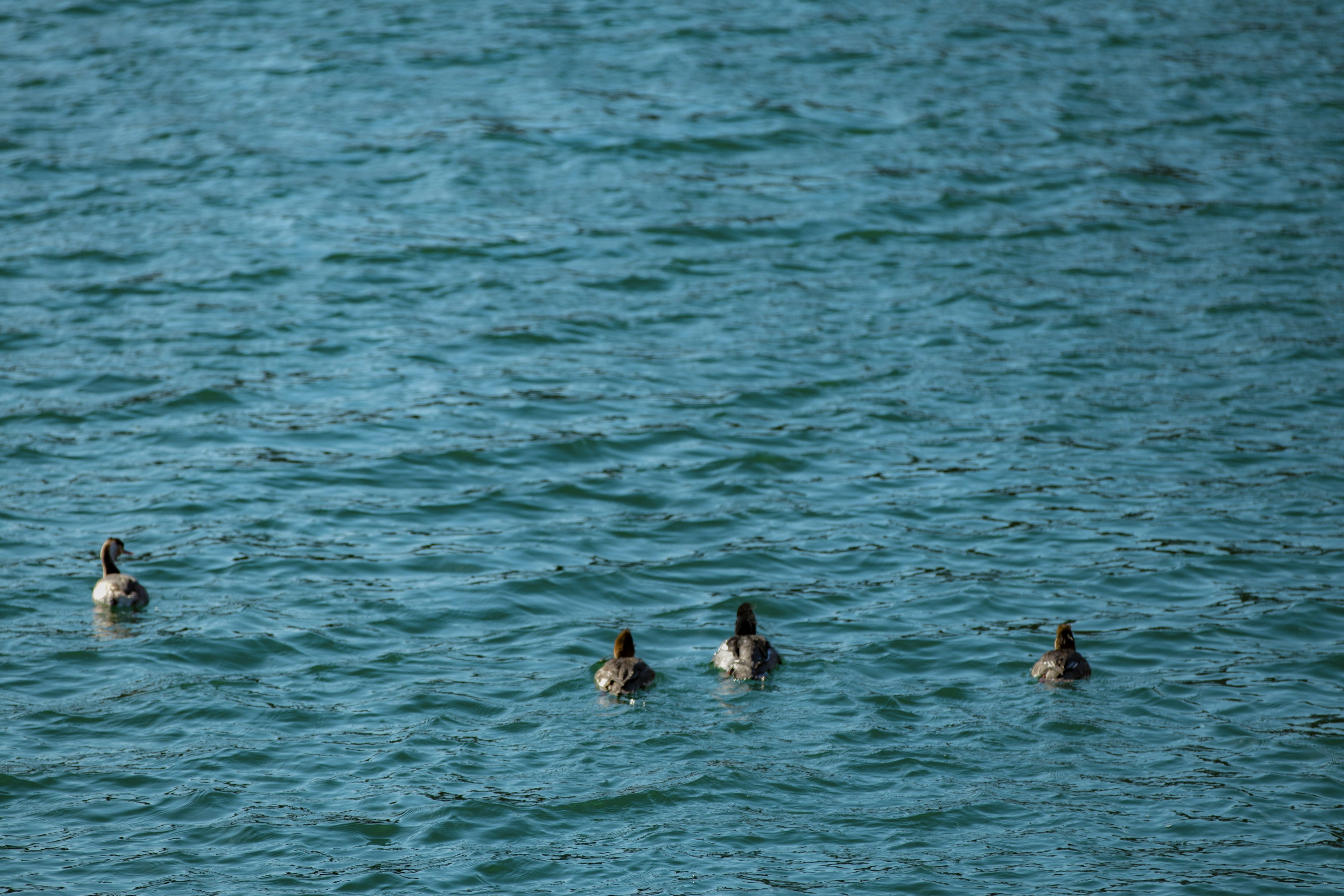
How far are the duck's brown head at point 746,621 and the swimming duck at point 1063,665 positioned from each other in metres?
2.42

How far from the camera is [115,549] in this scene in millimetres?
13852

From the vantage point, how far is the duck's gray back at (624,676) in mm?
11867

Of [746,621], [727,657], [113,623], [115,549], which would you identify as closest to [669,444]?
[746,621]

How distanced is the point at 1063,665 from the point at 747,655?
8.68 feet

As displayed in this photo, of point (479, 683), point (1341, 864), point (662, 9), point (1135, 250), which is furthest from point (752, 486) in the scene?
point (662, 9)

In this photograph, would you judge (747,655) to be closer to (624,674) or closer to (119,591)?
(624,674)

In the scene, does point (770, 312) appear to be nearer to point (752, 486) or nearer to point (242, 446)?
point (752, 486)

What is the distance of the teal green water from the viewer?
1058 cm

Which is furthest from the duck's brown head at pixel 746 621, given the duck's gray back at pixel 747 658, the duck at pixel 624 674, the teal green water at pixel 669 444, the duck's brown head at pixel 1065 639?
the duck's brown head at pixel 1065 639

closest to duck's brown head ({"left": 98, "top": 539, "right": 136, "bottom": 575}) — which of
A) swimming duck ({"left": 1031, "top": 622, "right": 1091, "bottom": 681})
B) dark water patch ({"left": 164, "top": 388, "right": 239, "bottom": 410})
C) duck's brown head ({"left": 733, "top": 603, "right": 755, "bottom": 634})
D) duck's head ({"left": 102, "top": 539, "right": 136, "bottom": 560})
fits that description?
duck's head ({"left": 102, "top": 539, "right": 136, "bottom": 560})

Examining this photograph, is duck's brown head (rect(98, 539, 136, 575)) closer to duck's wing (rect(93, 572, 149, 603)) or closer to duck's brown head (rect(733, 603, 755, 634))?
duck's wing (rect(93, 572, 149, 603))

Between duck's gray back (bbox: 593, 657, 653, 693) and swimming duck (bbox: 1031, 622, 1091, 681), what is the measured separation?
329 centimetres

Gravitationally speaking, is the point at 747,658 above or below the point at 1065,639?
above

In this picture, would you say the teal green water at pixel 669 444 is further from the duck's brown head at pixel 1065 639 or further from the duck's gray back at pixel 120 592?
the duck's brown head at pixel 1065 639
